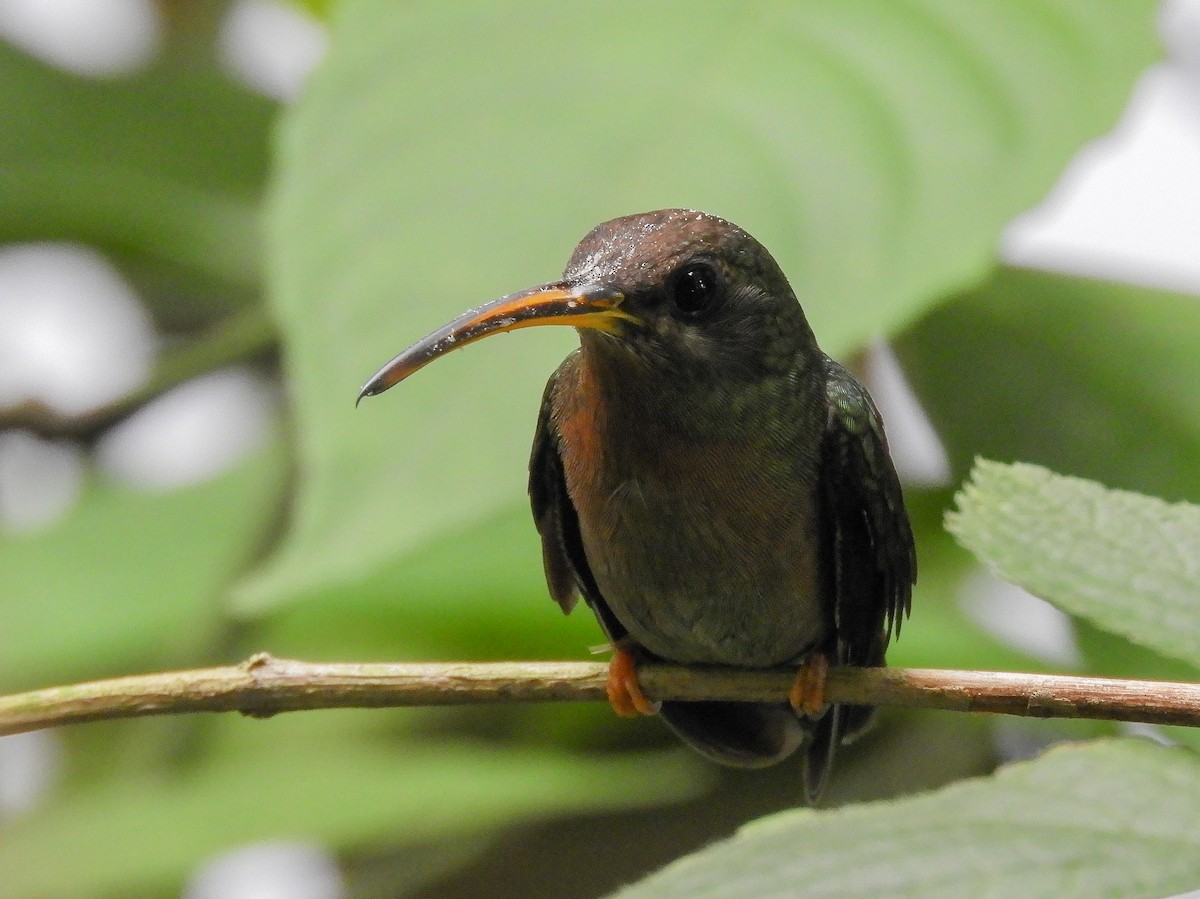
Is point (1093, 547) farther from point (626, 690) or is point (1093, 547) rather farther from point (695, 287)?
point (626, 690)

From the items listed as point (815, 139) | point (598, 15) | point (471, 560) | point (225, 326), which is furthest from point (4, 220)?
point (815, 139)

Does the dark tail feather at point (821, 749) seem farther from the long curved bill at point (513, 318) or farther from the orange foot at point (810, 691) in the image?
the long curved bill at point (513, 318)

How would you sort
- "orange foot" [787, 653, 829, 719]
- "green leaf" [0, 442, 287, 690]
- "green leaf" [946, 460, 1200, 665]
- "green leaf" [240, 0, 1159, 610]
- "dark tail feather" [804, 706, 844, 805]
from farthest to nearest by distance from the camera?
"green leaf" [0, 442, 287, 690] → "dark tail feather" [804, 706, 844, 805] → "orange foot" [787, 653, 829, 719] → "green leaf" [240, 0, 1159, 610] → "green leaf" [946, 460, 1200, 665]

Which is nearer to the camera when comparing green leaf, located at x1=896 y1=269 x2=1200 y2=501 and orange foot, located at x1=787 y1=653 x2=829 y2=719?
orange foot, located at x1=787 y1=653 x2=829 y2=719

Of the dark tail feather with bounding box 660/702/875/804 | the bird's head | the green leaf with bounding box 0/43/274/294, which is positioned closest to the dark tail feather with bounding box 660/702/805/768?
the dark tail feather with bounding box 660/702/875/804

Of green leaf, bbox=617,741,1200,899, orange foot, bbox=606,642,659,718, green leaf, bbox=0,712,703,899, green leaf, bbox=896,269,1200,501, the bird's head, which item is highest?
the bird's head

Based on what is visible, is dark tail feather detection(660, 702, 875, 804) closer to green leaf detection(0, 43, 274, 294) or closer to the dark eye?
the dark eye
